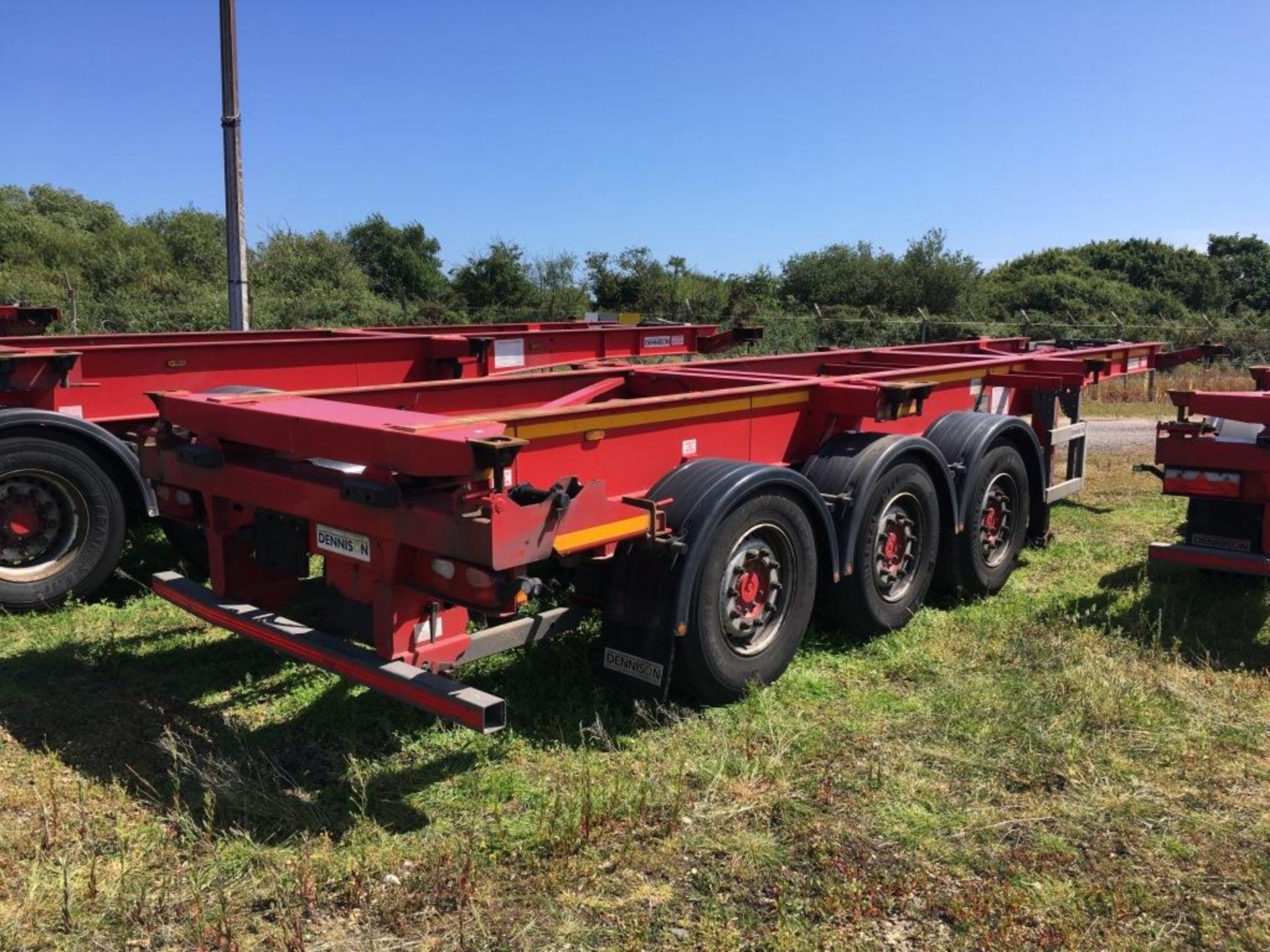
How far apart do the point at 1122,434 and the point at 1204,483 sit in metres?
9.57

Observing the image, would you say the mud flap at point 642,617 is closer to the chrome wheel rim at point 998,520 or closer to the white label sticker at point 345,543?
the white label sticker at point 345,543

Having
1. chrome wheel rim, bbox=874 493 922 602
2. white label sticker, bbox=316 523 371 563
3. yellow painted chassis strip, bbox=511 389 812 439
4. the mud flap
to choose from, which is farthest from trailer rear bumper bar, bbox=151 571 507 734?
chrome wheel rim, bbox=874 493 922 602

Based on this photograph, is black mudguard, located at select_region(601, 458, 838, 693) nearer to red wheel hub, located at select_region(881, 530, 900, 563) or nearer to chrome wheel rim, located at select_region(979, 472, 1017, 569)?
red wheel hub, located at select_region(881, 530, 900, 563)

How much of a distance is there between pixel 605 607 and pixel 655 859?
1.22 m

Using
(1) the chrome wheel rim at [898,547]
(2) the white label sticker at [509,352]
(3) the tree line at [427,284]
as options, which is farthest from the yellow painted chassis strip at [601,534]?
(3) the tree line at [427,284]

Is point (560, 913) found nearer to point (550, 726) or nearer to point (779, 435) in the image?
point (550, 726)

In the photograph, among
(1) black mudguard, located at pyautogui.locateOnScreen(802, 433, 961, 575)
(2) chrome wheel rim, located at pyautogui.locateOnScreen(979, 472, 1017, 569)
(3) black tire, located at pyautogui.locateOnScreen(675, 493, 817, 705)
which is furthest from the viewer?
(2) chrome wheel rim, located at pyautogui.locateOnScreen(979, 472, 1017, 569)

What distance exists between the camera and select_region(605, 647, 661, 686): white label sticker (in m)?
4.12

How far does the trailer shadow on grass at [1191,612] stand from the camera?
5262 mm

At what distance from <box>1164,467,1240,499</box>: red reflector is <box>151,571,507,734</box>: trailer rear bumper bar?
424 cm

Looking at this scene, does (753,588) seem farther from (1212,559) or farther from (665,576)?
(1212,559)

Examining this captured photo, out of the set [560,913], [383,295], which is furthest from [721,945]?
[383,295]

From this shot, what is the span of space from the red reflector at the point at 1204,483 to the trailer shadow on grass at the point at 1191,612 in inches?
27.3

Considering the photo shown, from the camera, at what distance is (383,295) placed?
1312 inches
